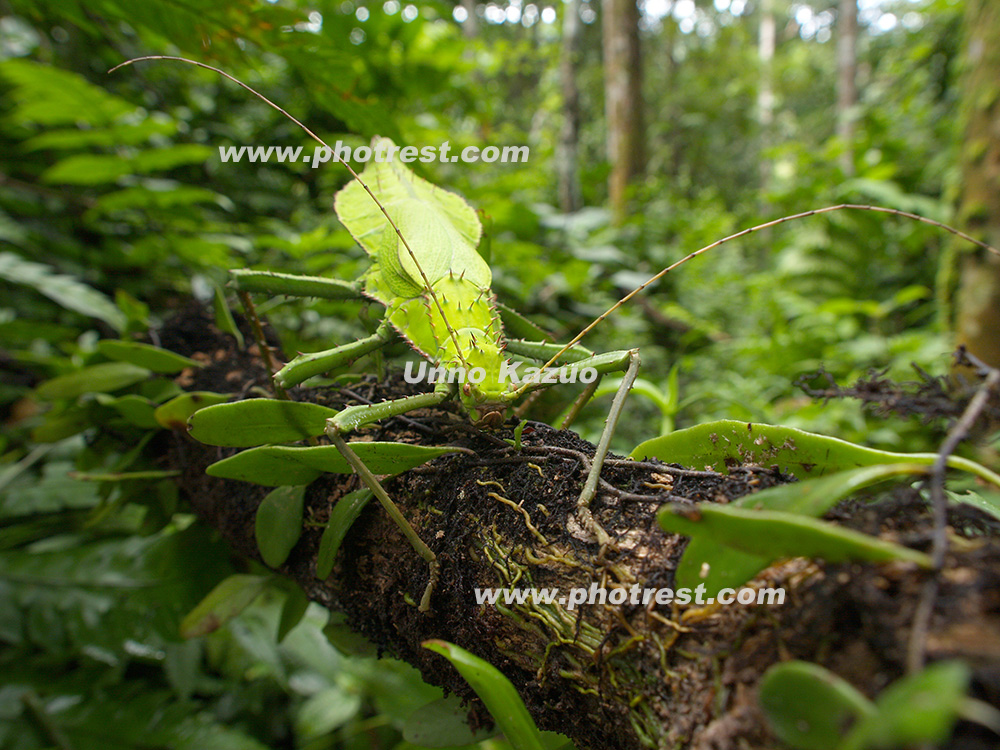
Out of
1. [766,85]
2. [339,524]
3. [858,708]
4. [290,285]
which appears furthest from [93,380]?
[766,85]

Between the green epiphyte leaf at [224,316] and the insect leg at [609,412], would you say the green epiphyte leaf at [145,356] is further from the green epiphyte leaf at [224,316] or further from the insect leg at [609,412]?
the insect leg at [609,412]

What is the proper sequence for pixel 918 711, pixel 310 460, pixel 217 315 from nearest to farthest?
pixel 918 711
pixel 310 460
pixel 217 315

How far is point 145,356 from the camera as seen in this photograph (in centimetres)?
139

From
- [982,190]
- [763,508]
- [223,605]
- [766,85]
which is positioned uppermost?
[766,85]

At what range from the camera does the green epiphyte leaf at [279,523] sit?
38.5 inches

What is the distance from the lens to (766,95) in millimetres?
12695

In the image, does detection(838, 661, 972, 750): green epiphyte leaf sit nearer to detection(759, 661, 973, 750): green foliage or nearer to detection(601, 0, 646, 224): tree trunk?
detection(759, 661, 973, 750): green foliage

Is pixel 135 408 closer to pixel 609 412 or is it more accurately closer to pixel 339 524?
pixel 339 524

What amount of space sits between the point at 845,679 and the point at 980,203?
3289mm

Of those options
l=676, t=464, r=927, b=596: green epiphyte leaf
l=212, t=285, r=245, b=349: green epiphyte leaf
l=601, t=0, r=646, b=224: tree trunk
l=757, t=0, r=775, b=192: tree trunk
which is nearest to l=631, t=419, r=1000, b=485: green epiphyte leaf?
l=676, t=464, r=927, b=596: green epiphyte leaf

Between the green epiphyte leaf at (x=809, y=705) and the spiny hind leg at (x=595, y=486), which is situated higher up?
the spiny hind leg at (x=595, y=486)

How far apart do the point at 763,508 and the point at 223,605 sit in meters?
1.10

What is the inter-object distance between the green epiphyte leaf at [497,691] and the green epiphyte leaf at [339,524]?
0.30 m

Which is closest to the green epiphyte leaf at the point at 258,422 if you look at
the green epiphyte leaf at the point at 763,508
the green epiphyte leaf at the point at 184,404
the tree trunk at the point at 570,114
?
the green epiphyte leaf at the point at 184,404
